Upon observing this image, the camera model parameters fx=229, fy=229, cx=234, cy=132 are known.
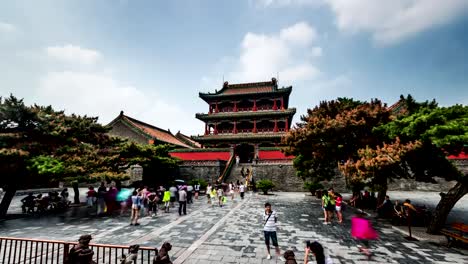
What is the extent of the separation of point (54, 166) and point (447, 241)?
1459cm

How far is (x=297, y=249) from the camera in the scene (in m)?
6.73

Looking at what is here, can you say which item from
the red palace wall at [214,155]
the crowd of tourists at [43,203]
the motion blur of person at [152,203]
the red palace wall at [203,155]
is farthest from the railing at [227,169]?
the crowd of tourists at [43,203]

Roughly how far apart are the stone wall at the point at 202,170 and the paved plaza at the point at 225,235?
11673 millimetres

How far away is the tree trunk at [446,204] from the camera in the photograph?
7789mm

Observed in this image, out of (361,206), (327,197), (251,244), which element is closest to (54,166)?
(251,244)

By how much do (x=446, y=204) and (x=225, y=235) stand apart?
7751 millimetres

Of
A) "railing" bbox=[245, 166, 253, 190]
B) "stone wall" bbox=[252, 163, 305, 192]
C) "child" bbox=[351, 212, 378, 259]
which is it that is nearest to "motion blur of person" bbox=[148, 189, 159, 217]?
"child" bbox=[351, 212, 378, 259]

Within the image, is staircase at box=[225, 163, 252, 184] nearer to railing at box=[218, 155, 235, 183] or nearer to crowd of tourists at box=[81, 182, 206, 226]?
railing at box=[218, 155, 235, 183]

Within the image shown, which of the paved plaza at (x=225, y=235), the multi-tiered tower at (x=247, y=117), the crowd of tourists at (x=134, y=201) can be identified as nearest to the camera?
the paved plaza at (x=225, y=235)

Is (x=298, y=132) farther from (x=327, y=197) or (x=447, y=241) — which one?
(x=447, y=241)

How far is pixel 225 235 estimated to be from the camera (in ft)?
26.6

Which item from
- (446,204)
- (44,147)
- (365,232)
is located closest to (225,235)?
(365,232)

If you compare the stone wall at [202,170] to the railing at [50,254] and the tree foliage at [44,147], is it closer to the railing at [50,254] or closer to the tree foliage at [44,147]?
the tree foliage at [44,147]

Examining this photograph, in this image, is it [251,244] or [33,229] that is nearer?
[251,244]
